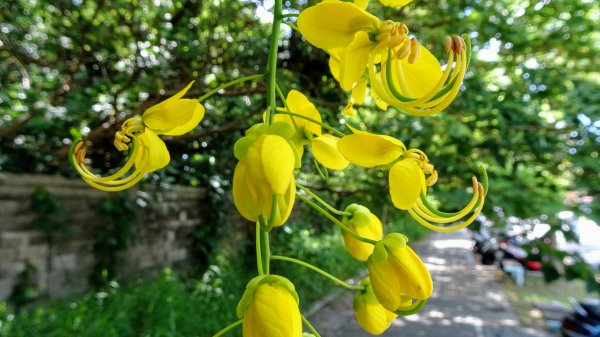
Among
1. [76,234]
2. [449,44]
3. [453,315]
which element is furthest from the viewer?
[453,315]

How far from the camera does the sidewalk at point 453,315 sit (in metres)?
4.80

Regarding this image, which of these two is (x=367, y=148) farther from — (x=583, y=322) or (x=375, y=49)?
(x=583, y=322)

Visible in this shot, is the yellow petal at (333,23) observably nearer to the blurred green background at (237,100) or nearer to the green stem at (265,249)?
the green stem at (265,249)

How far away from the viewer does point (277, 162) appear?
1.31ft

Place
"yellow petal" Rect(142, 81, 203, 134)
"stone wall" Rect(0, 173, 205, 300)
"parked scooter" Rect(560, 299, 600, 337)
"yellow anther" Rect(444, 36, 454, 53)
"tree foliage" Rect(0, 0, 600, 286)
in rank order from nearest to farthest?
"yellow anther" Rect(444, 36, 454, 53)
"yellow petal" Rect(142, 81, 203, 134)
"tree foliage" Rect(0, 0, 600, 286)
"stone wall" Rect(0, 173, 205, 300)
"parked scooter" Rect(560, 299, 600, 337)

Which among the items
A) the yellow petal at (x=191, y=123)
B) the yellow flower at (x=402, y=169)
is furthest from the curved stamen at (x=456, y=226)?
the yellow petal at (x=191, y=123)

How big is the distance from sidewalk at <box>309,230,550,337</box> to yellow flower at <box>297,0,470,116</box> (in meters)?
4.08

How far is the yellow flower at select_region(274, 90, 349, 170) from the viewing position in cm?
58

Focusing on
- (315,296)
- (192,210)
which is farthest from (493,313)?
(192,210)

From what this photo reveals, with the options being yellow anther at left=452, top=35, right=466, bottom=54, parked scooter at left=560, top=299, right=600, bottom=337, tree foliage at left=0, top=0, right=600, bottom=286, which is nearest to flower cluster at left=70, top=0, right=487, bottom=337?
yellow anther at left=452, top=35, right=466, bottom=54

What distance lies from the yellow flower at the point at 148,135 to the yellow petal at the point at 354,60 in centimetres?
16

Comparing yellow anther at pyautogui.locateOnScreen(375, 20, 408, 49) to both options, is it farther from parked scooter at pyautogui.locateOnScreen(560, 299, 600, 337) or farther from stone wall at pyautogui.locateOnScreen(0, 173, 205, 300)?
parked scooter at pyautogui.locateOnScreen(560, 299, 600, 337)

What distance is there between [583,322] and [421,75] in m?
5.09

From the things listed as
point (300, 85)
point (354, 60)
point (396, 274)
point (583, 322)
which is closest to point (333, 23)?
point (354, 60)
